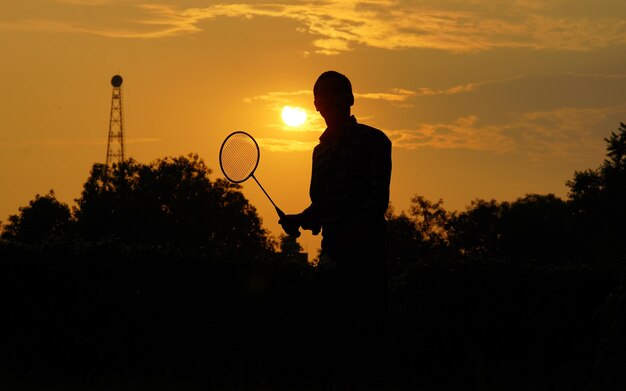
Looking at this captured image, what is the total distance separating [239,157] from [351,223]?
3651 mm

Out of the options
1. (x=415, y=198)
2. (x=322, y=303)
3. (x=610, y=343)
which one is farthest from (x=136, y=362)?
(x=415, y=198)

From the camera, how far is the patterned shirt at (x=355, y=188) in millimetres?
8141

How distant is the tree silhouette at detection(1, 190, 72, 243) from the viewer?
154m

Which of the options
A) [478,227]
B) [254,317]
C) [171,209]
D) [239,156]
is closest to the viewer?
[239,156]

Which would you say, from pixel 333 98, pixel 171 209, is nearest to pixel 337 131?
pixel 333 98

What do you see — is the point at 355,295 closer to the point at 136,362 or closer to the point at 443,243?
the point at 136,362

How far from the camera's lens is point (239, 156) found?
1158cm

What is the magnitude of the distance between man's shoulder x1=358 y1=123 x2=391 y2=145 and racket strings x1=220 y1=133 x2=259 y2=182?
134 inches

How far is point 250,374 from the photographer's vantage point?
16.2 meters

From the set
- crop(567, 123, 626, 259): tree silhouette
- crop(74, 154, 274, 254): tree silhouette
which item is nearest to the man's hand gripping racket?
crop(567, 123, 626, 259): tree silhouette

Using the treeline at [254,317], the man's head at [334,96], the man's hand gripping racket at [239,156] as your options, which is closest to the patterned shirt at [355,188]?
the man's head at [334,96]

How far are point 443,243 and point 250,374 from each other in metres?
130

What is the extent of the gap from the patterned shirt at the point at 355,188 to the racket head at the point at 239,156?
3.22 metres

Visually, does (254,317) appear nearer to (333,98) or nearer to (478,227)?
(333,98)
